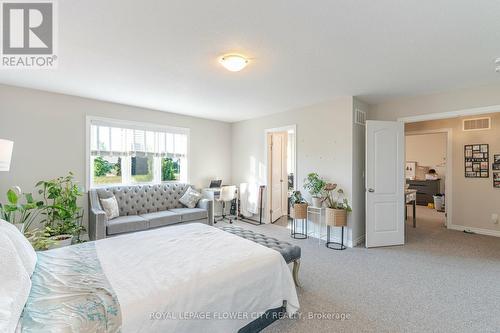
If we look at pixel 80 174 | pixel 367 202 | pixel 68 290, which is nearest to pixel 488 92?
pixel 367 202

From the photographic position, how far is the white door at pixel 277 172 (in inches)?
224

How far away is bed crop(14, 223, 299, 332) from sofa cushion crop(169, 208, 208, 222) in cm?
198

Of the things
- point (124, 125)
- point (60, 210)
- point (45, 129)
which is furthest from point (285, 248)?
point (45, 129)

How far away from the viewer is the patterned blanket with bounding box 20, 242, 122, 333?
1.19 metres

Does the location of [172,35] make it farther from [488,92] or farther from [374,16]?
[488,92]

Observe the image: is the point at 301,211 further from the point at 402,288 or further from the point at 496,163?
the point at 496,163

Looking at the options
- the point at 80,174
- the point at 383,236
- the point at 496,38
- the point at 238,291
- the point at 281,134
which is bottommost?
the point at 383,236

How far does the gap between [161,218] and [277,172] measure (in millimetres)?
2918

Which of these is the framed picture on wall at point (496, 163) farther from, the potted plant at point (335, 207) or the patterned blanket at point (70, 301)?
the patterned blanket at point (70, 301)

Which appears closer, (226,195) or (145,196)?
(145,196)

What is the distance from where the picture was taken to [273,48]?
7.95 feet

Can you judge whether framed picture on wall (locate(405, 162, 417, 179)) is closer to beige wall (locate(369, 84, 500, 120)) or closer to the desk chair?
beige wall (locate(369, 84, 500, 120))

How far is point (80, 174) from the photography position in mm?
4188

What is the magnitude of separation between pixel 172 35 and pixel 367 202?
12.3 feet
